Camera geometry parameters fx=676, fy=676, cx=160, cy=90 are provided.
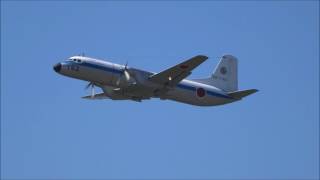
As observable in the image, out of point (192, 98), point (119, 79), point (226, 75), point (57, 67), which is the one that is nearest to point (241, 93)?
point (192, 98)

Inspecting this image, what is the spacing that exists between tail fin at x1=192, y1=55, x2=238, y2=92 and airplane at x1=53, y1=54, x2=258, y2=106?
2.42m

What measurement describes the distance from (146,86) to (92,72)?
16.7ft

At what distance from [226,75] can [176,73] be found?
32.0 ft

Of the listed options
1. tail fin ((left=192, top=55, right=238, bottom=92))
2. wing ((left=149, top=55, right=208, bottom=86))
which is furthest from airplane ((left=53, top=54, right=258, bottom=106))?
tail fin ((left=192, top=55, right=238, bottom=92))

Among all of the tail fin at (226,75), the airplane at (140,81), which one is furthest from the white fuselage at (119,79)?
the tail fin at (226,75)

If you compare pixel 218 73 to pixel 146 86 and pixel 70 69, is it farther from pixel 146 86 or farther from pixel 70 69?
pixel 70 69

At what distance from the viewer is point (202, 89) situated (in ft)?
212

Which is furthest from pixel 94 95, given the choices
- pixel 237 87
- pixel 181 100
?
pixel 237 87

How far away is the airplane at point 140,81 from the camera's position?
61.2 m

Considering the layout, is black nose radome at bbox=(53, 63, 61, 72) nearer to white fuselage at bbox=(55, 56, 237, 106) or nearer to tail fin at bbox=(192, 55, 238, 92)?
white fuselage at bbox=(55, 56, 237, 106)

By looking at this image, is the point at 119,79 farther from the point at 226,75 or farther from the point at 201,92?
the point at 226,75

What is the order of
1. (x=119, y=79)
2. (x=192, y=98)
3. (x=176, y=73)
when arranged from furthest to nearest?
1. (x=192, y=98)
2. (x=119, y=79)
3. (x=176, y=73)

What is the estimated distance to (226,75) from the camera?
227 feet

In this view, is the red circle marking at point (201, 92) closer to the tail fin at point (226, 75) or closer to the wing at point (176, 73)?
the tail fin at point (226, 75)
